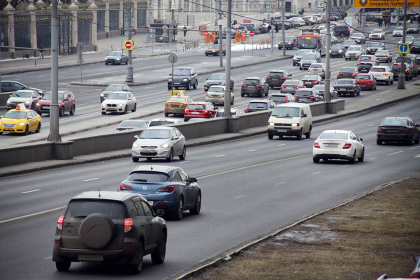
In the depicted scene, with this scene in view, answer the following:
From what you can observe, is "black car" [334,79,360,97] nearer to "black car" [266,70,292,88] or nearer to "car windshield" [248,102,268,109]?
"black car" [266,70,292,88]

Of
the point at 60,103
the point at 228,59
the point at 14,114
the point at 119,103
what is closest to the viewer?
the point at 228,59

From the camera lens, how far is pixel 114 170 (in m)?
26.7

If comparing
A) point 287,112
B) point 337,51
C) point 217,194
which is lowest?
point 217,194

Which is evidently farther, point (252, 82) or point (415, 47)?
point (415, 47)

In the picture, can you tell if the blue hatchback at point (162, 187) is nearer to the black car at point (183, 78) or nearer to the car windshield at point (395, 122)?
the car windshield at point (395, 122)

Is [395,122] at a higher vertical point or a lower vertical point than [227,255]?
lower

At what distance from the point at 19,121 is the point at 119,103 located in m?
10.3

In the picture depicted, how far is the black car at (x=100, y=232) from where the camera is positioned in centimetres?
1125

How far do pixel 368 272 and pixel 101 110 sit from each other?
39.5 metres

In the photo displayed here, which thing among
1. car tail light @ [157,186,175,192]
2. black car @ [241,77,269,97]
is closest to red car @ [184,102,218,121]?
black car @ [241,77,269,97]

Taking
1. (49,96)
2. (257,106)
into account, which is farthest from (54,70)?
(257,106)

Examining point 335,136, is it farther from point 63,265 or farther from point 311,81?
point 311,81

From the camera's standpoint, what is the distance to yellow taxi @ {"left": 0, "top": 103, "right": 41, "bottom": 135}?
3953cm

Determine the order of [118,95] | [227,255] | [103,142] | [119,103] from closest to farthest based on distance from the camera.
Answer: [227,255] → [103,142] → [119,103] → [118,95]
